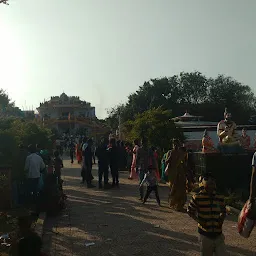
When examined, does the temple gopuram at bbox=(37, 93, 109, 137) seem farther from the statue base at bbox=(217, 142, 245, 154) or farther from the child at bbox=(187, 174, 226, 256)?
the child at bbox=(187, 174, 226, 256)

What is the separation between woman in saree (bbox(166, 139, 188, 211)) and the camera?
10594 millimetres

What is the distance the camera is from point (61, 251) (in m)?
7.12

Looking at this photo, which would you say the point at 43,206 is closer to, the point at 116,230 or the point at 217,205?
the point at 116,230

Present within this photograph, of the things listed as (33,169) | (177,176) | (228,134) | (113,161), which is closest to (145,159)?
(177,176)

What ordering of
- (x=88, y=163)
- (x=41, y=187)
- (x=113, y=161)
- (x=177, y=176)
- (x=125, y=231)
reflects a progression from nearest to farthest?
1. (x=125, y=231)
2. (x=177, y=176)
3. (x=41, y=187)
4. (x=88, y=163)
5. (x=113, y=161)

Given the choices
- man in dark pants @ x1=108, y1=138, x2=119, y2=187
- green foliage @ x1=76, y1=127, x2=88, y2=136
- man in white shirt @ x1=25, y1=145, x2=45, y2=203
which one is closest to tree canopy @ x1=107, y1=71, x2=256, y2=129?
green foliage @ x1=76, y1=127, x2=88, y2=136

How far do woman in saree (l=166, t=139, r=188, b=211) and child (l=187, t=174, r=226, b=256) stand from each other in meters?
5.50

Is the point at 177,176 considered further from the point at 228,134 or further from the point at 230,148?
the point at 228,134

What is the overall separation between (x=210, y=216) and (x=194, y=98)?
62.4 metres

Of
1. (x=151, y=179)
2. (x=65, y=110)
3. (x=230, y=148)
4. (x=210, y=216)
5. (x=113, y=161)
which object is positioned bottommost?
(x=210, y=216)

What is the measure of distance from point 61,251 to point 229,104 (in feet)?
192

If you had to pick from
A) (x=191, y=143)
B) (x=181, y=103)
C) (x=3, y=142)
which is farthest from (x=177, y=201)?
(x=181, y=103)

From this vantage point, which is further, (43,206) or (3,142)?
(3,142)

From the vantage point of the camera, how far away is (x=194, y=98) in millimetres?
66312
